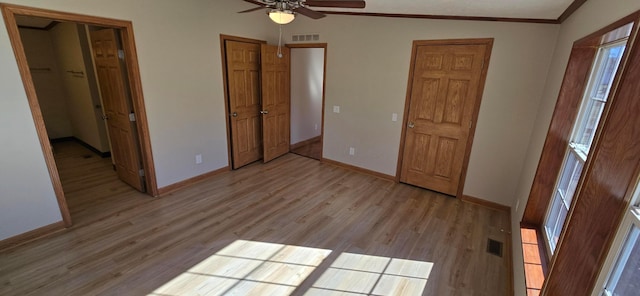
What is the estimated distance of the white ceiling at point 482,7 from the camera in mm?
2133

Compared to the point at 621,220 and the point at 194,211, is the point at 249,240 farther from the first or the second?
the point at 621,220

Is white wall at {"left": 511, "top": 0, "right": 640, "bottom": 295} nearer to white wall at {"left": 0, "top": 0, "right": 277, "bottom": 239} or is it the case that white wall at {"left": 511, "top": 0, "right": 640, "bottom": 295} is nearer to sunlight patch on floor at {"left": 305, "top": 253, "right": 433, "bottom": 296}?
sunlight patch on floor at {"left": 305, "top": 253, "right": 433, "bottom": 296}

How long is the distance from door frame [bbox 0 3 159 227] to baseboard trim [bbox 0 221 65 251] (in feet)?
0.26

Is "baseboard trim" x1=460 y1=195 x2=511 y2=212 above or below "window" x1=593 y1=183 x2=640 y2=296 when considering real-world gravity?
below

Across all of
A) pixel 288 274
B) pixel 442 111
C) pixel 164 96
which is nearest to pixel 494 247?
pixel 442 111

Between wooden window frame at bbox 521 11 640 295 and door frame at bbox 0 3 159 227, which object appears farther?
door frame at bbox 0 3 159 227

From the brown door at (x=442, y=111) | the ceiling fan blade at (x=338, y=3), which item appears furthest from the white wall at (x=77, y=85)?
the brown door at (x=442, y=111)

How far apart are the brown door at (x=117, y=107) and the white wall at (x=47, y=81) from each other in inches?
114

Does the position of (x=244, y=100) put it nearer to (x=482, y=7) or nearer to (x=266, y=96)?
(x=266, y=96)

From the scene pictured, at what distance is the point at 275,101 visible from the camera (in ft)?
15.1

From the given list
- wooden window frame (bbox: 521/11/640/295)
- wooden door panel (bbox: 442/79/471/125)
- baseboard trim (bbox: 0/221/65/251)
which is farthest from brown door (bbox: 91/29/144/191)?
wooden window frame (bbox: 521/11/640/295)

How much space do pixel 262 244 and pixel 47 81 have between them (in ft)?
19.1

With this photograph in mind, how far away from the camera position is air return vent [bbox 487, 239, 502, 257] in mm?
2534

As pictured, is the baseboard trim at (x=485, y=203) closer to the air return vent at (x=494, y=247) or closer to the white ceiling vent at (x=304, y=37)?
the air return vent at (x=494, y=247)
